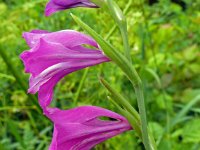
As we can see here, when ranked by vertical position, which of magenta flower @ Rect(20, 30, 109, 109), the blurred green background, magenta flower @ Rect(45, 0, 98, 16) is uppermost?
magenta flower @ Rect(45, 0, 98, 16)

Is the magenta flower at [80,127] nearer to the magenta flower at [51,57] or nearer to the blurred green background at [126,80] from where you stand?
the magenta flower at [51,57]

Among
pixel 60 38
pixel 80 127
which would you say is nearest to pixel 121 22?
pixel 60 38

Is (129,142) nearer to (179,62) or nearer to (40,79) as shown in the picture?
(179,62)

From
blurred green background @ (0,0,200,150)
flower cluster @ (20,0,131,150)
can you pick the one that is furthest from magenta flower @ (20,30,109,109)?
blurred green background @ (0,0,200,150)

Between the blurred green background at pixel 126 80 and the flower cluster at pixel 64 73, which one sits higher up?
the flower cluster at pixel 64 73

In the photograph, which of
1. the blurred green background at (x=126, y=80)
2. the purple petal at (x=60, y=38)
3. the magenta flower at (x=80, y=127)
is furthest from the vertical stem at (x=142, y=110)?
the blurred green background at (x=126, y=80)

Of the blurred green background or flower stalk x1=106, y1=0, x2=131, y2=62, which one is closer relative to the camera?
flower stalk x1=106, y1=0, x2=131, y2=62

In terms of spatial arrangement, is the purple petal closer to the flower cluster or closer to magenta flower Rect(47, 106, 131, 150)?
the flower cluster
